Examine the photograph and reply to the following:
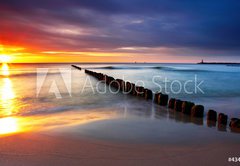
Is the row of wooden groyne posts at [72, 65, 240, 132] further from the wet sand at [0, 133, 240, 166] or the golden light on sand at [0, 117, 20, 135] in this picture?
the golden light on sand at [0, 117, 20, 135]

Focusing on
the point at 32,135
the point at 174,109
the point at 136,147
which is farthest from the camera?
the point at 174,109

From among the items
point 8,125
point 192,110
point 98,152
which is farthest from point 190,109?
point 8,125

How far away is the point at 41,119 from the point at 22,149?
2.94 meters

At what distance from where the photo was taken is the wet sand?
13.0 ft

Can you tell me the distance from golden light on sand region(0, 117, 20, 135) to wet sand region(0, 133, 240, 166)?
69 centimetres

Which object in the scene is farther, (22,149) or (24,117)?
(24,117)

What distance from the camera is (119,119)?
7.28 meters

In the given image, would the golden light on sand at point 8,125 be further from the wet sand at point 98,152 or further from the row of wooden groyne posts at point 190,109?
the row of wooden groyne posts at point 190,109

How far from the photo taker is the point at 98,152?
436 centimetres

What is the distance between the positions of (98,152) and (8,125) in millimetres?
3539

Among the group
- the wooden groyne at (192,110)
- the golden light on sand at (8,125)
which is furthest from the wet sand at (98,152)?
the wooden groyne at (192,110)

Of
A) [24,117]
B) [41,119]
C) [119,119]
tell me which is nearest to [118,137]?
[119,119]

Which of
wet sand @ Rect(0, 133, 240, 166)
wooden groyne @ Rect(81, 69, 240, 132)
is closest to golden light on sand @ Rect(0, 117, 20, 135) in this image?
wet sand @ Rect(0, 133, 240, 166)

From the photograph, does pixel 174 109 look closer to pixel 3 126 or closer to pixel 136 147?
pixel 136 147
